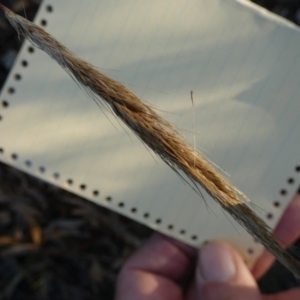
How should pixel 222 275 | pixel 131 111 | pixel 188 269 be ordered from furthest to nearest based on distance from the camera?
pixel 188 269
pixel 222 275
pixel 131 111

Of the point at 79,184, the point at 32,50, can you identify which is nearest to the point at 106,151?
the point at 79,184

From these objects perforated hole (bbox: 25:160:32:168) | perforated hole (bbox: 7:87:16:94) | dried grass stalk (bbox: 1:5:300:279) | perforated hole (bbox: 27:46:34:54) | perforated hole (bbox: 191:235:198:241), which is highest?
dried grass stalk (bbox: 1:5:300:279)

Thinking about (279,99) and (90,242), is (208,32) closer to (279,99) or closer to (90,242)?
(279,99)

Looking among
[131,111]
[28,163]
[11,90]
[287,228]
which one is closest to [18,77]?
[11,90]

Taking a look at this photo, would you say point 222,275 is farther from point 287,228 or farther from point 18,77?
point 18,77

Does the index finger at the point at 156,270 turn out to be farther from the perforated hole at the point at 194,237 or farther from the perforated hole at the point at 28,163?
the perforated hole at the point at 28,163

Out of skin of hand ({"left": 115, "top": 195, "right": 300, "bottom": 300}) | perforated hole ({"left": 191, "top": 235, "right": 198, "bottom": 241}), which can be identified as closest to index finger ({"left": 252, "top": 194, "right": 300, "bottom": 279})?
skin of hand ({"left": 115, "top": 195, "right": 300, "bottom": 300})

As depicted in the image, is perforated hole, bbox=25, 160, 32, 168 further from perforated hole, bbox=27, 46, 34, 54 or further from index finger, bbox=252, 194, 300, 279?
index finger, bbox=252, 194, 300, 279
